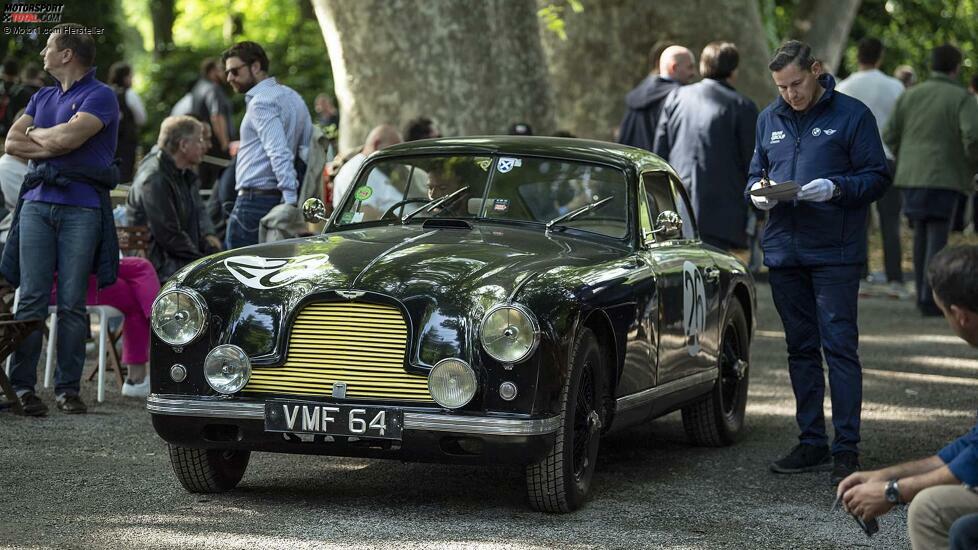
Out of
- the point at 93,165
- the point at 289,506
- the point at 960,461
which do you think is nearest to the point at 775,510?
the point at 289,506

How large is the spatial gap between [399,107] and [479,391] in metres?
9.51

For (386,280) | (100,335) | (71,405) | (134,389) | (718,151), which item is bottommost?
(134,389)

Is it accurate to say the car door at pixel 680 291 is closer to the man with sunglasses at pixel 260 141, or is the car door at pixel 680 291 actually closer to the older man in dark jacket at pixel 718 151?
the older man in dark jacket at pixel 718 151

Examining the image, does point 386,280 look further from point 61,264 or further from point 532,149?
point 61,264

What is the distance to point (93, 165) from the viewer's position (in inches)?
348

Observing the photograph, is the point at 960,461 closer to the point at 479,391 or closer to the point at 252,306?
the point at 479,391

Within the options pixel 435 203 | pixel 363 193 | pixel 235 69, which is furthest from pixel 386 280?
pixel 235 69

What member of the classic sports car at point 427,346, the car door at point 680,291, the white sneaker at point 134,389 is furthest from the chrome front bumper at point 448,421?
the white sneaker at point 134,389

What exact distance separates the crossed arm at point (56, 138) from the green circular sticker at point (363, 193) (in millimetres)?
1693

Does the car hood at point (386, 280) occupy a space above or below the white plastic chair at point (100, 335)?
above

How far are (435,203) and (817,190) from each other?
6.01ft

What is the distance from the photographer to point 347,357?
632cm

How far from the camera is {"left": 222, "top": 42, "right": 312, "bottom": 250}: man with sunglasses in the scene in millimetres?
10164

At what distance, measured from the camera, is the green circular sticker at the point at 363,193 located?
26.3ft
